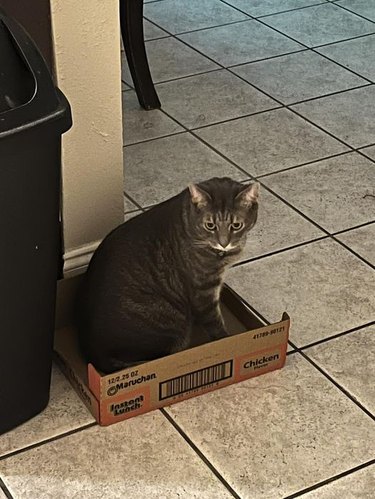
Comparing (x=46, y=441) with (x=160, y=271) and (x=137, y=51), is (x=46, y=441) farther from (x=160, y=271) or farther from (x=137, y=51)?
(x=137, y=51)

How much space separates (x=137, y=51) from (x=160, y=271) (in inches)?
53.4

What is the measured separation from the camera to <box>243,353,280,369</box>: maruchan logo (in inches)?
80.7

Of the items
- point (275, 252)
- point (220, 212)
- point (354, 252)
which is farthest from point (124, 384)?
point (354, 252)

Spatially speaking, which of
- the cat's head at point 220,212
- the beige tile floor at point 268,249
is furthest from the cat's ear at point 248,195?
the beige tile floor at point 268,249

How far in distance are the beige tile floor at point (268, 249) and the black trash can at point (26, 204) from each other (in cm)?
20

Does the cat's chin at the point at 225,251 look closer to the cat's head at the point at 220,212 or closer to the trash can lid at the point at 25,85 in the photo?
the cat's head at the point at 220,212

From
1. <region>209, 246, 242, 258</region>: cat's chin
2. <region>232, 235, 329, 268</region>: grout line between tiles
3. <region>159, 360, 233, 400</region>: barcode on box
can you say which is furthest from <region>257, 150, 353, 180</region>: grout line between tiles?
<region>159, 360, 233, 400</region>: barcode on box

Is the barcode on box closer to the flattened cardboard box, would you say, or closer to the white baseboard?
the flattened cardboard box

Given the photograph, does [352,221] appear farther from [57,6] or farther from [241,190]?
[57,6]

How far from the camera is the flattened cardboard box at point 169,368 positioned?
6.23 feet

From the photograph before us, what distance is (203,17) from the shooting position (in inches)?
155

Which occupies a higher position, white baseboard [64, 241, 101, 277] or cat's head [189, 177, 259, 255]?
cat's head [189, 177, 259, 255]

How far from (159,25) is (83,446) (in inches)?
94.2

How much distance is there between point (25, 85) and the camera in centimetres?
168
